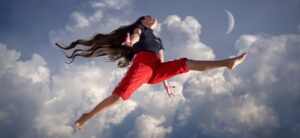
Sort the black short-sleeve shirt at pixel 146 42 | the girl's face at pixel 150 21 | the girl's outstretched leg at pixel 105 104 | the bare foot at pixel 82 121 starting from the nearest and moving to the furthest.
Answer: the girl's outstretched leg at pixel 105 104 < the bare foot at pixel 82 121 < the black short-sleeve shirt at pixel 146 42 < the girl's face at pixel 150 21

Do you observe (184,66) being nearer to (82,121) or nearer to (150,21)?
(150,21)

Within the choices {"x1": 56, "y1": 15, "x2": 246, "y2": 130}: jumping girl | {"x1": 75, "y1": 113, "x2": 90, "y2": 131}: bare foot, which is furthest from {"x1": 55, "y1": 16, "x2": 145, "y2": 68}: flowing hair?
{"x1": 75, "y1": 113, "x2": 90, "y2": 131}: bare foot

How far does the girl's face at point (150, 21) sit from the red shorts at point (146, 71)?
1085 mm

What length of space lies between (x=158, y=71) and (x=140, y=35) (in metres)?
1.04

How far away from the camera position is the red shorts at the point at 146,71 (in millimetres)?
8469

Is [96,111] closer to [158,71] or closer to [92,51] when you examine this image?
[158,71]

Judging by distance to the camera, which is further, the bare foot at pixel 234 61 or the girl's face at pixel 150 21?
the girl's face at pixel 150 21

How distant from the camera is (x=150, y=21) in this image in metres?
10.0

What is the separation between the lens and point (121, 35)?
10.6 m

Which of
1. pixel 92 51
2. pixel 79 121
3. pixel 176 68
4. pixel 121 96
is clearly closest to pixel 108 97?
pixel 121 96

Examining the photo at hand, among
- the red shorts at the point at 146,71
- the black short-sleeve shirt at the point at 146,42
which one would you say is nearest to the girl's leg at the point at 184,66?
the red shorts at the point at 146,71

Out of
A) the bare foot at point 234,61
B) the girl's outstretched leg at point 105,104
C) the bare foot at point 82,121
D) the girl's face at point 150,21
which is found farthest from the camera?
the girl's face at point 150,21

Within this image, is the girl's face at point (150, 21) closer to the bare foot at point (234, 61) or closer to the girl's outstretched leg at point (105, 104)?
the girl's outstretched leg at point (105, 104)

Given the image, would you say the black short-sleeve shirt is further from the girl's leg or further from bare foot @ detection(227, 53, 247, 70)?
bare foot @ detection(227, 53, 247, 70)
